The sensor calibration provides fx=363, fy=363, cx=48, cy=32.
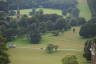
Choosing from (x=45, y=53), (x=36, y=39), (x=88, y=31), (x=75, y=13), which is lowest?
(x=45, y=53)

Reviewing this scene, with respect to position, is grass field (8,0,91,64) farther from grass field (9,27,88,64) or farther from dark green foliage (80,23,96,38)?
dark green foliage (80,23,96,38)

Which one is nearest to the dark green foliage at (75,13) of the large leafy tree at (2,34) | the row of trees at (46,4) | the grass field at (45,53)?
the row of trees at (46,4)

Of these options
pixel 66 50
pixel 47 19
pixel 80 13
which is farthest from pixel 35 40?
pixel 80 13

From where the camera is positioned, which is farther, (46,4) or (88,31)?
(46,4)

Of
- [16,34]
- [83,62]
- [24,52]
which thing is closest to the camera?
[83,62]

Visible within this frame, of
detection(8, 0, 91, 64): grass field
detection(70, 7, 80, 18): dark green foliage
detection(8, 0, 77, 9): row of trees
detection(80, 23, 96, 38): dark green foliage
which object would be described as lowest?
detection(8, 0, 91, 64): grass field

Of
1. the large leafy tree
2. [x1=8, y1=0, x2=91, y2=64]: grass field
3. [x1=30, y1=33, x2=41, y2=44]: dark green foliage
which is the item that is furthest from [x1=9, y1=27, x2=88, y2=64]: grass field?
the large leafy tree

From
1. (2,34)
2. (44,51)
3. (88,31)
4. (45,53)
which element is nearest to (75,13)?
(88,31)

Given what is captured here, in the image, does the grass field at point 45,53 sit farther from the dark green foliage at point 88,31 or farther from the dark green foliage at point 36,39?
the dark green foliage at point 88,31

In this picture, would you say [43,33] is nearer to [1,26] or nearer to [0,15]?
[1,26]

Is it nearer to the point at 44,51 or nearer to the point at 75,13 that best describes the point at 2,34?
the point at 44,51

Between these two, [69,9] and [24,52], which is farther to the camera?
[69,9]
